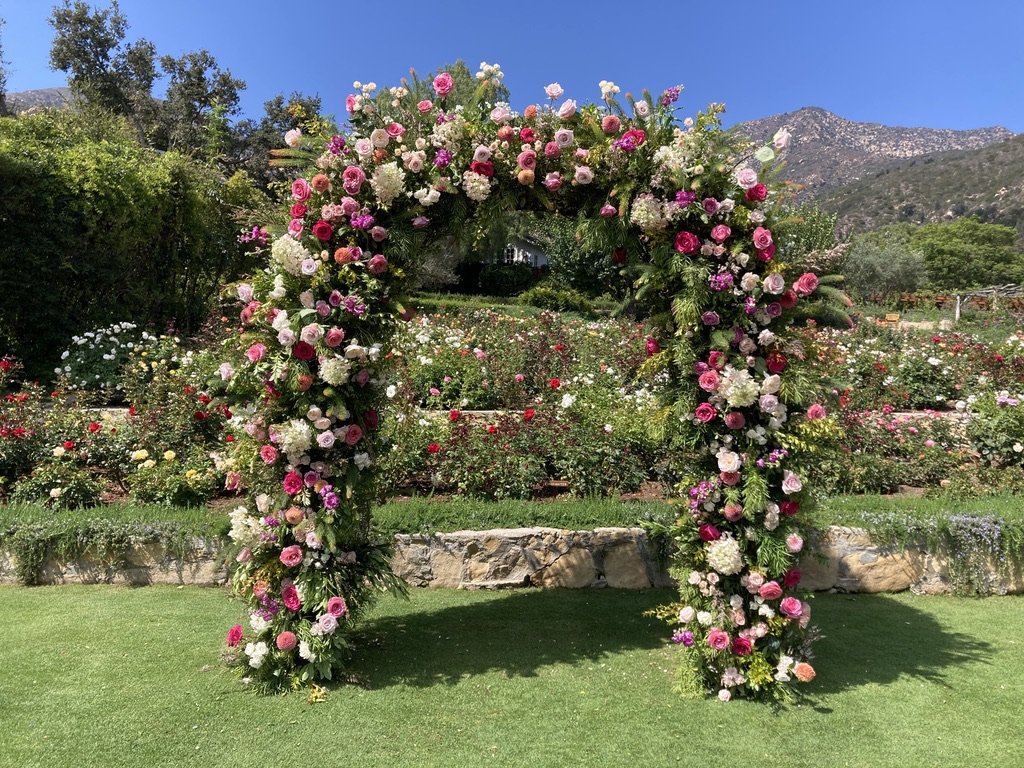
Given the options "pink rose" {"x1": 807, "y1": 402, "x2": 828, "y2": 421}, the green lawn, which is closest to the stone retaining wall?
the green lawn

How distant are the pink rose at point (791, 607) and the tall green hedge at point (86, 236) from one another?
9.62 metres

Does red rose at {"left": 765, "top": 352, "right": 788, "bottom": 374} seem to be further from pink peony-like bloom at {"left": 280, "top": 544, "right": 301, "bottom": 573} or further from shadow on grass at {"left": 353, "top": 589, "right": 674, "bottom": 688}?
pink peony-like bloom at {"left": 280, "top": 544, "right": 301, "bottom": 573}

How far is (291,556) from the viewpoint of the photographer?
3.11 meters

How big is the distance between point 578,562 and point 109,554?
309cm

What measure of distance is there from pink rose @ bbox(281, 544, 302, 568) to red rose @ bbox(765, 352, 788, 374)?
2.34 metres

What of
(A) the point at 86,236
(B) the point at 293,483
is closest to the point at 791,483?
(B) the point at 293,483

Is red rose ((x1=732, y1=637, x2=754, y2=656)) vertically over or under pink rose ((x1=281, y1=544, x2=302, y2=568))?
under

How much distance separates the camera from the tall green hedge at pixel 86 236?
8.95 metres

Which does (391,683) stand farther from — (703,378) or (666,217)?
(666,217)

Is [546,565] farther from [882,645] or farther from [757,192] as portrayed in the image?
[757,192]

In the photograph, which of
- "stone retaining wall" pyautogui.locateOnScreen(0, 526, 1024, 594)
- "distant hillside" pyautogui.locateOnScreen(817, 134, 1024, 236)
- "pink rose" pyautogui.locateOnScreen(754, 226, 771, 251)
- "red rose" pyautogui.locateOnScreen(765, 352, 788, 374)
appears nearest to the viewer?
"pink rose" pyautogui.locateOnScreen(754, 226, 771, 251)

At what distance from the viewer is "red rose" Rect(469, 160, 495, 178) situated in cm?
313

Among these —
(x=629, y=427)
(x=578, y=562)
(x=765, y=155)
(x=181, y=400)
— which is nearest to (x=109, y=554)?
(x=181, y=400)

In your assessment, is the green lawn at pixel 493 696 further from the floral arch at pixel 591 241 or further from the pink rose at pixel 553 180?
the pink rose at pixel 553 180
